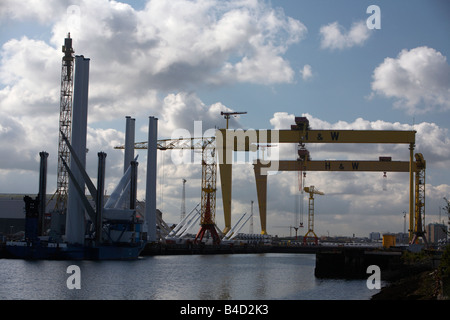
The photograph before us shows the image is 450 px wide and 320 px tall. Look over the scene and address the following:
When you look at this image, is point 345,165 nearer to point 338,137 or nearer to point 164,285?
point 338,137

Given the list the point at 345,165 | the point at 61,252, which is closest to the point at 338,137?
the point at 345,165

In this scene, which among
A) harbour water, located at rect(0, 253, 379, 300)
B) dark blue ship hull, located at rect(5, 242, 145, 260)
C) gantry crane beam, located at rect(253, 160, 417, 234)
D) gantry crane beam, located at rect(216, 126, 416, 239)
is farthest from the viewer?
gantry crane beam, located at rect(253, 160, 417, 234)

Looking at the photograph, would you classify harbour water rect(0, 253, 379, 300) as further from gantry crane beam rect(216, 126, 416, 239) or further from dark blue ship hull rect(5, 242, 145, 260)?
gantry crane beam rect(216, 126, 416, 239)

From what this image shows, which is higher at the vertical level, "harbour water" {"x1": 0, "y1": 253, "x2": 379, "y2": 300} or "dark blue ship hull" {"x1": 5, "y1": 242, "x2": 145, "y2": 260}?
"dark blue ship hull" {"x1": 5, "y1": 242, "x2": 145, "y2": 260}

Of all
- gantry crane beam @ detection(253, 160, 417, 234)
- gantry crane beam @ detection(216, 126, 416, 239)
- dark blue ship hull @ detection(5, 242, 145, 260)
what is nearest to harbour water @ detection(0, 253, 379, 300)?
dark blue ship hull @ detection(5, 242, 145, 260)

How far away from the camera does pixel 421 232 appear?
71.3 m

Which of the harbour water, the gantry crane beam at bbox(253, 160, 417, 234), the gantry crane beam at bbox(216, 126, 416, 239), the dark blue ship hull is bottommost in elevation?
the harbour water

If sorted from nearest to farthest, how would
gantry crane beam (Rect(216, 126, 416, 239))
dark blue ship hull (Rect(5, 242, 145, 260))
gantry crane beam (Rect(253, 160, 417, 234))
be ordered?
dark blue ship hull (Rect(5, 242, 145, 260)) → gantry crane beam (Rect(216, 126, 416, 239)) → gantry crane beam (Rect(253, 160, 417, 234))

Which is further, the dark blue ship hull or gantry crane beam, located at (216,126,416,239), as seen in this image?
gantry crane beam, located at (216,126,416,239)
